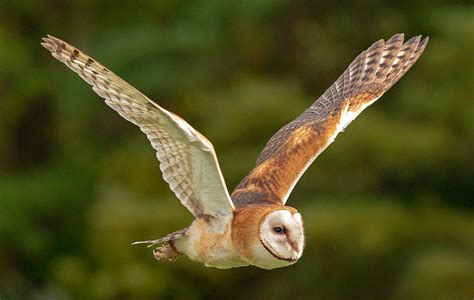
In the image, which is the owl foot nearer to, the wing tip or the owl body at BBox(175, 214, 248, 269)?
the owl body at BBox(175, 214, 248, 269)

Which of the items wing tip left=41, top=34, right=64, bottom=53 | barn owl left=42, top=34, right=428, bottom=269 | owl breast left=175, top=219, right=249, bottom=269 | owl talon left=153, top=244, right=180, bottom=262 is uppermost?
wing tip left=41, top=34, right=64, bottom=53

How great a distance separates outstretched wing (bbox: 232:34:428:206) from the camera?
844cm

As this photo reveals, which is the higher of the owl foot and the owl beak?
the owl beak

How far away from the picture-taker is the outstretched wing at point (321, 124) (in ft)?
27.7

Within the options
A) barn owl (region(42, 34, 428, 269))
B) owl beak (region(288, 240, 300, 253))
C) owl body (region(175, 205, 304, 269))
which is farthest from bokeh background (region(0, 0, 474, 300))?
owl beak (region(288, 240, 300, 253))

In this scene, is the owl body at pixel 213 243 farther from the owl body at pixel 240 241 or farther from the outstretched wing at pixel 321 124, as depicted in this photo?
the outstretched wing at pixel 321 124

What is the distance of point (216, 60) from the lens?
2070 cm

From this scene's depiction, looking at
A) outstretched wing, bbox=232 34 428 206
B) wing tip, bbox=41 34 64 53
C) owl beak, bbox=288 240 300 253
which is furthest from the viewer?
outstretched wing, bbox=232 34 428 206

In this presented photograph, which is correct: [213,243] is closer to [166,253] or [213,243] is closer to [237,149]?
[166,253]

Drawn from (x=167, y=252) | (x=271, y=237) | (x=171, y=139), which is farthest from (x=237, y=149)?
(x=171, y=139)

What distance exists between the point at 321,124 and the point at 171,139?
1.33 metres

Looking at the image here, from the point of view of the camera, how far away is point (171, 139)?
7742 millimetres

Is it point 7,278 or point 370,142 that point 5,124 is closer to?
point 7,278

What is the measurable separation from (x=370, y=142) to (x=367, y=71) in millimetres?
7785
